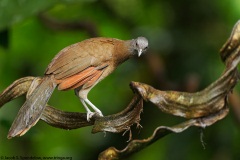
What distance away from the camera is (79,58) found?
6.82 feet

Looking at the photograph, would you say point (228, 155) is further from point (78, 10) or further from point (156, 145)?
point (78, 10)

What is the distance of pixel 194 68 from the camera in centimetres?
465

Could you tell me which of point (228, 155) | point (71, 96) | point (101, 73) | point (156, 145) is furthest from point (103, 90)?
point (101, 73)

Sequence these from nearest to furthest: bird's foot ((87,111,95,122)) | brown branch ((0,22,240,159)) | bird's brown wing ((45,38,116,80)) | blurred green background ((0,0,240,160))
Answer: brown branch ((0,22,240,159)) < bird's foot ((87,111,95,122)) < bird's brown wing ((45,38,116,80)) < blurred green background ((0,0,240,160))

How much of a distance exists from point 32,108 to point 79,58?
0.25 metres

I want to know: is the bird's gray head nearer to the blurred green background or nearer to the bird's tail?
the bird's tail

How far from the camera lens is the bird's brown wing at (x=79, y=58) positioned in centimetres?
206

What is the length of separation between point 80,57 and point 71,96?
2694 millimetres

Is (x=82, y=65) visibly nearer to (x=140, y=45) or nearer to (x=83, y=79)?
(x=83, y=79)

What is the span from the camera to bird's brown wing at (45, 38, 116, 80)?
2.06m

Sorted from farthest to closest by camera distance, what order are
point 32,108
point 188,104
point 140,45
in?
point 140,45 → point 32,108 → point 188,104

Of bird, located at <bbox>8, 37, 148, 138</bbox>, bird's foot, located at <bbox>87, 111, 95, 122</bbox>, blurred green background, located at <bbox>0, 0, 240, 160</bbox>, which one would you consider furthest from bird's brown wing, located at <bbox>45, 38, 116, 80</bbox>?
blurred green background, located at <bbox>0, 0, 240, 160</bbox>

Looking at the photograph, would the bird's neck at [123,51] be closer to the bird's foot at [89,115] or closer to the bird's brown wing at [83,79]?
the bird's brown wing at [83,79]

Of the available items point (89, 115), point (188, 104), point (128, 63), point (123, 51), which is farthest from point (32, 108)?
point (128, 63)
